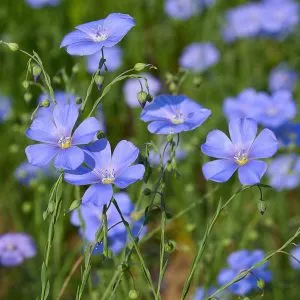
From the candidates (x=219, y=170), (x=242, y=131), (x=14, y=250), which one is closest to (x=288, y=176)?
(x=14, y=250)

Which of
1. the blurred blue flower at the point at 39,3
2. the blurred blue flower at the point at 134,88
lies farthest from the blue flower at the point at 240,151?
the blurred blue flower at the point at 39,3

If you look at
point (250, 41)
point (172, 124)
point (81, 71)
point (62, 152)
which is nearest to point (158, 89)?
point (81, 71)

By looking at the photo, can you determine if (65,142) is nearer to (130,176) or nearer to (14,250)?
(130,176)

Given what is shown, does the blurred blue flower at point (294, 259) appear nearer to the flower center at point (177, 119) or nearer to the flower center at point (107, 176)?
the flower center at point (177, 119)

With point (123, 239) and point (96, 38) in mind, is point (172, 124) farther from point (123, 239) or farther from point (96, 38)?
point (123, 239)

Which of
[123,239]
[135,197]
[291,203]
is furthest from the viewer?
[291,203]
